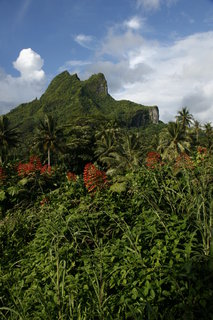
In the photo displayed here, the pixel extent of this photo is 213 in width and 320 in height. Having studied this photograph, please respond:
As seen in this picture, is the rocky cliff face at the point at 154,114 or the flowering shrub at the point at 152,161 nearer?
the flowering shrub at the point at 152,161

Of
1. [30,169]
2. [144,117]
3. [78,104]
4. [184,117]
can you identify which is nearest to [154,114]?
[144,117]

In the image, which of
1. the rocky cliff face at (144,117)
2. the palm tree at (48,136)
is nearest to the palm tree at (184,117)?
the palm tree at (48,136)

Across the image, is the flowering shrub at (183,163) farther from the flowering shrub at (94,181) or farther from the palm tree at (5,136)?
the palm tree at (5,136)

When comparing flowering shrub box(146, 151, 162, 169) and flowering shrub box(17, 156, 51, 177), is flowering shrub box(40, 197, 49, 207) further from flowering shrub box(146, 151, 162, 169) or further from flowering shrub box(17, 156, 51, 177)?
flowering shrub box(17, 156, 51, 177)

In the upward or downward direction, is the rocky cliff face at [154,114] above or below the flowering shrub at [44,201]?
above

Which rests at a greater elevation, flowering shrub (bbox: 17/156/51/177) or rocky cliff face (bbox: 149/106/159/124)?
rocky cliff face (bbox: 149/106/159/124)

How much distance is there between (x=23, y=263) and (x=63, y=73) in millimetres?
176863

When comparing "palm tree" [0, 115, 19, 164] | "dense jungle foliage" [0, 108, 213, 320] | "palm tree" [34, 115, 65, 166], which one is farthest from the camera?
"palm tree" [0, 115, 19, 164]

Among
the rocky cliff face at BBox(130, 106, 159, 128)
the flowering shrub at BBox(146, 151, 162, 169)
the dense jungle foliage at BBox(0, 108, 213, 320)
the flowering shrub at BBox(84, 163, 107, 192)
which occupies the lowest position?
the dense jungle foliage at BBox(0, 108, 213, 320)

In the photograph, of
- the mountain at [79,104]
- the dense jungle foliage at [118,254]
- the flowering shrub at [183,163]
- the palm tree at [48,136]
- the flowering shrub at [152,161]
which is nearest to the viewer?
the dense jungle foliage at [118,254]

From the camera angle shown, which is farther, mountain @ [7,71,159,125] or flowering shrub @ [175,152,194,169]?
mountain @ [7,71,159,125]

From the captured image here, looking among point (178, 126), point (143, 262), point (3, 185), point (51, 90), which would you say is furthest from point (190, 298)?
point (51, 90)

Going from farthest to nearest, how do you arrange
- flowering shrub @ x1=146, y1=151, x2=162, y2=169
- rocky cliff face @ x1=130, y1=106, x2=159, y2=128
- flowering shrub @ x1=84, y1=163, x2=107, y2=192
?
1. rocky cliff face @ x1=130, y1=106, x2=159, y2=128
2. flowering shrub @ x1=146, y1=151, x2=162, y2=169
3. flowering shrub @ x1=84, y1=163, x2=107, y2=192

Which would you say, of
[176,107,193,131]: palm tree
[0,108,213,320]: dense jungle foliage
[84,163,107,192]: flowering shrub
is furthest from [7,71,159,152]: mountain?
[0,108,213,320]: dense jungle foliage
